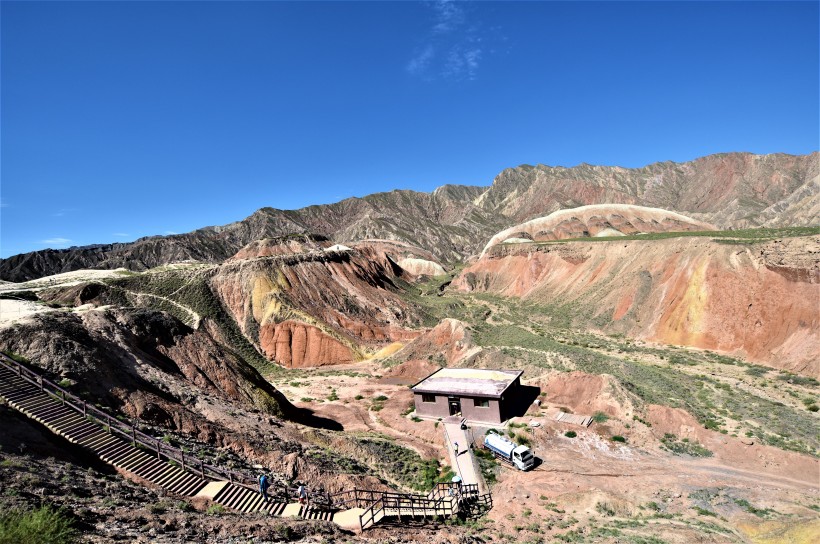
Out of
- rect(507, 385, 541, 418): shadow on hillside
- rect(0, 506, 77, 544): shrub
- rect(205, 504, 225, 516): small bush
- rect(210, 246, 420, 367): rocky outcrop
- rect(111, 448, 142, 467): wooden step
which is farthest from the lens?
rect(210, 246, 420, 367): rocky outcrop

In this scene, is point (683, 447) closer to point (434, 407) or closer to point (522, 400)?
point (522, 400)

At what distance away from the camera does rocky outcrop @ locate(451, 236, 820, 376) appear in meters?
39.5

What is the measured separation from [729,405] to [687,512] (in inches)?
579

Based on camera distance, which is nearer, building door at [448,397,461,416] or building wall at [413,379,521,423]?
building wall at [413,379,521,423]

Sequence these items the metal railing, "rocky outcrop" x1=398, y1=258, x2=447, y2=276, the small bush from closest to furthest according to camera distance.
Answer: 1. the small bush
2. the metal railing
3. "rocky outcrop" x1=398, y1=258, x2=447, y2=276

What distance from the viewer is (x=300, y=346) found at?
6062 centimetres

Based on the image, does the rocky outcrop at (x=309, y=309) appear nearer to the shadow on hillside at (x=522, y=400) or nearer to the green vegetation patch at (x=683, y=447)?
the shadow on hillside at (x=522, y=400)

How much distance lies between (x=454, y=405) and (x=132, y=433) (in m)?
22.3

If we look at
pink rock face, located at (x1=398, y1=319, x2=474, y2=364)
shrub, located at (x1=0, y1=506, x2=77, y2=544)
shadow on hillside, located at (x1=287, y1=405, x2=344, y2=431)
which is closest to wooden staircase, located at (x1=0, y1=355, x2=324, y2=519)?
shrub, located at (x1=0, y1=506, x2=77, y2=544)

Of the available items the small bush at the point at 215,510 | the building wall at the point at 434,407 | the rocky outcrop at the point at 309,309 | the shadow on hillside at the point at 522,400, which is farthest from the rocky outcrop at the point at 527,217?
the small bush at the point at 215,510

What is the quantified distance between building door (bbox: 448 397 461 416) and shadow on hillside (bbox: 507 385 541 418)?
151 inches

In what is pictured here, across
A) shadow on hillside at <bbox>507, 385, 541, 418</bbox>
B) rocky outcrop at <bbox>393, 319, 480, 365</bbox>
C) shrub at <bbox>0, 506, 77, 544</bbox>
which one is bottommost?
shadow on hillside at <bbox>507, 385, 541, 418</bbox>

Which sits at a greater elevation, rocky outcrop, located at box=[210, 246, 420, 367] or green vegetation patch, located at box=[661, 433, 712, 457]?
rocky outcrop, located at box=[210, 246, 420, 367]

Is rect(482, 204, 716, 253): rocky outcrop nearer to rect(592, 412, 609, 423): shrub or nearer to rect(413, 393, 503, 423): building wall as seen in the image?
rect(413, 393, 503, 423): building wall
